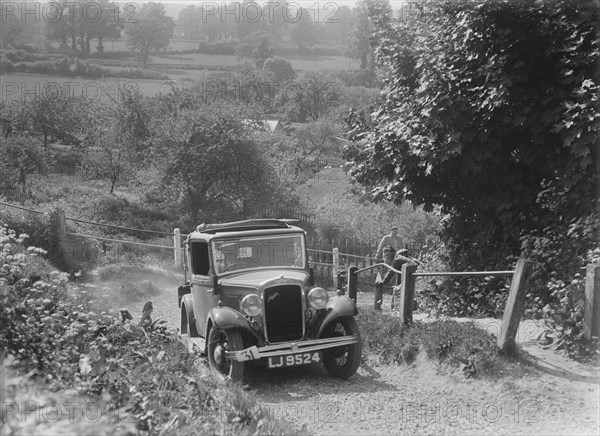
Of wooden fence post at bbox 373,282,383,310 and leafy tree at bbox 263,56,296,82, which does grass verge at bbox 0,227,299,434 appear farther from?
leafy tree at bbox 263,56,296,82

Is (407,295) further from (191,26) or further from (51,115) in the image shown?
(191,26)

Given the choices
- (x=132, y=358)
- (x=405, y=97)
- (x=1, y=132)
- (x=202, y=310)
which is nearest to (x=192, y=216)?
(x=1, y=132)

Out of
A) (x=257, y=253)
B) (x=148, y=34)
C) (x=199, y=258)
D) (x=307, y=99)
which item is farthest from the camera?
(x=148, y=34)

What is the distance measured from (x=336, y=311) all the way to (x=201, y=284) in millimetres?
2034

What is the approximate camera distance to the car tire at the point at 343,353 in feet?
29.3

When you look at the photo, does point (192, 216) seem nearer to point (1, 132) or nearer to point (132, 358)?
point (1, 132)

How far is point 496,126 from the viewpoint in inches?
468

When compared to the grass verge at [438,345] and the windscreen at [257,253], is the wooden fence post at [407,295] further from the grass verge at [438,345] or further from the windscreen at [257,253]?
the windscreen at [257,253]

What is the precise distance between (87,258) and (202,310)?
1052 centimetres

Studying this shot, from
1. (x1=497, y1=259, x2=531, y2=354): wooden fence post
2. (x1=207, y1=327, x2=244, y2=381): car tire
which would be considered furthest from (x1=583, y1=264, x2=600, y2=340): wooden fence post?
(x1=207, y1=327, x2=244, y2=381): car tire

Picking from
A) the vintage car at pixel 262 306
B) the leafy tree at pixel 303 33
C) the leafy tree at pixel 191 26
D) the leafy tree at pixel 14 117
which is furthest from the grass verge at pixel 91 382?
the leafy tree at pixel 191 26

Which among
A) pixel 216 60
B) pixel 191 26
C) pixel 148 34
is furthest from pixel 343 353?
pixel 191 26

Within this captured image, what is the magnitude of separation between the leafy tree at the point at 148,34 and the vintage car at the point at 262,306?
73.7 metres

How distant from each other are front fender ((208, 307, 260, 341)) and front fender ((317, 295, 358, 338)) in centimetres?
87
